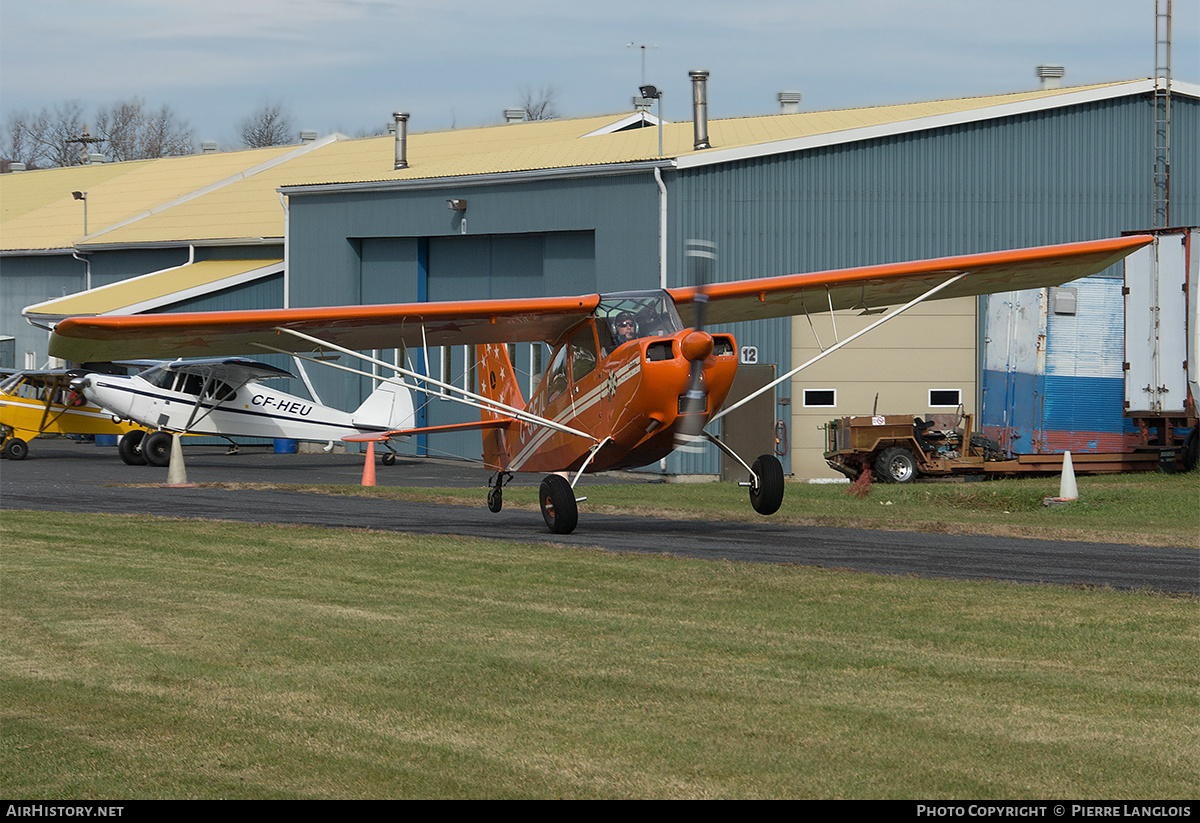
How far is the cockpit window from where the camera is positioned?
1463cm

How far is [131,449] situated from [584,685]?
1006 inches

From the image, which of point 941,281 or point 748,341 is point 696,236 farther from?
point 941,281

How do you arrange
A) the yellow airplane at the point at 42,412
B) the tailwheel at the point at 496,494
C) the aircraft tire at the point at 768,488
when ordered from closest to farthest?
the aircraft tire at the point at 768,488
the tailwheel at the point at 496,494
the yellow airplane at the point at 42,412

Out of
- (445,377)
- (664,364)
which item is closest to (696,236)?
(445,377)

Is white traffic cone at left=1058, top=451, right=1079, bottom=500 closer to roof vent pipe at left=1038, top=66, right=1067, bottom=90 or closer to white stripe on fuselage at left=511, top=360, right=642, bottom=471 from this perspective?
white stripe on fuselage at left=511, top=360, right=642, bottom=471

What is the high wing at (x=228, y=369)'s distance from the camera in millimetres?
30348

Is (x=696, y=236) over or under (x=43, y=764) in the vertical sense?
over

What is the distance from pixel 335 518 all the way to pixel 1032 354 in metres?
14.7

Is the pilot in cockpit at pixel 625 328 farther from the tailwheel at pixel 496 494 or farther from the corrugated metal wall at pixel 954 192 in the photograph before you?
the corrugated metal wall at pixel 954 192

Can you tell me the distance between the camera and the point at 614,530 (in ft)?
56.0

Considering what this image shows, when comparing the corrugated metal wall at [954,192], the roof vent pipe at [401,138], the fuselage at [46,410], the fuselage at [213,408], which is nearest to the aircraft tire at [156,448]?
the fuselage at [213,408]

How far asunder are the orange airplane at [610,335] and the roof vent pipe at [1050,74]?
17.0 meters

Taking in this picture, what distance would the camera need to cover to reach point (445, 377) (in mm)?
33500

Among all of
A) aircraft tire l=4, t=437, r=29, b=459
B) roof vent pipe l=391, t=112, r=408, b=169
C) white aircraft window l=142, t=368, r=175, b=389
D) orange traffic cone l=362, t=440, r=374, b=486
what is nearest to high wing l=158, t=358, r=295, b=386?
white aircraft window l=142, t=368, r=175, b=389
